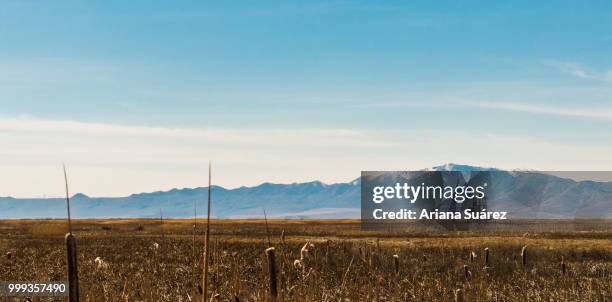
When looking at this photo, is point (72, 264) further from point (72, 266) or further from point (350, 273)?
point (350, 273)

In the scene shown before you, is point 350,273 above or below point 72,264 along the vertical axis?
below

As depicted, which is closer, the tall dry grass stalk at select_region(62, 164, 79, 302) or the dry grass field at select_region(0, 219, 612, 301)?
the tall dry grass stalk at select_region(62, 164, 79, 302)

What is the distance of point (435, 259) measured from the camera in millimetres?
33250

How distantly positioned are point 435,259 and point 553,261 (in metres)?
7.14

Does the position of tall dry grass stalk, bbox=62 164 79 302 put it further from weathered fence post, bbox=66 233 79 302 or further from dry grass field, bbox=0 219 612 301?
dry grass field, bbox=0 219 612 301

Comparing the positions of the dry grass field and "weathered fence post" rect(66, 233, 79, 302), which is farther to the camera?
the dry grass field

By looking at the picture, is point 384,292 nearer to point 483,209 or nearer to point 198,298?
point 198,298

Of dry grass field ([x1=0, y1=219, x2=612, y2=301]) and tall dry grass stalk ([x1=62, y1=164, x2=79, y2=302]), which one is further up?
tall dry grass stalk ([x1=62, y1=164, x2=79, y2=302])

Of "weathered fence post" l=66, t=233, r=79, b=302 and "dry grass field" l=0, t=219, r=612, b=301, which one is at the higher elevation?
"weathered fence post" l=66, t=233, r=79, b=302

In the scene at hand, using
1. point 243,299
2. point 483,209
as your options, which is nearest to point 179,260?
point 243,299

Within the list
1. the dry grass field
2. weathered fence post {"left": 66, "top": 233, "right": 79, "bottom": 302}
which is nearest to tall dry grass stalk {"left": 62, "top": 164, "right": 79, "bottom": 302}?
weathered fence post {"left": 66, "top": 233, "right": 79, "bottom": 302}

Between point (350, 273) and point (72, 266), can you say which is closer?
point (72, 266)

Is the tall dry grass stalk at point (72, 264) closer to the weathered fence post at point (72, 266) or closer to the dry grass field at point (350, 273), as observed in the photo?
the weathered fence post at point (72, 266)

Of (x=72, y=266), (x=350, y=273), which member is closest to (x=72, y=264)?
(x=72, y=266)
